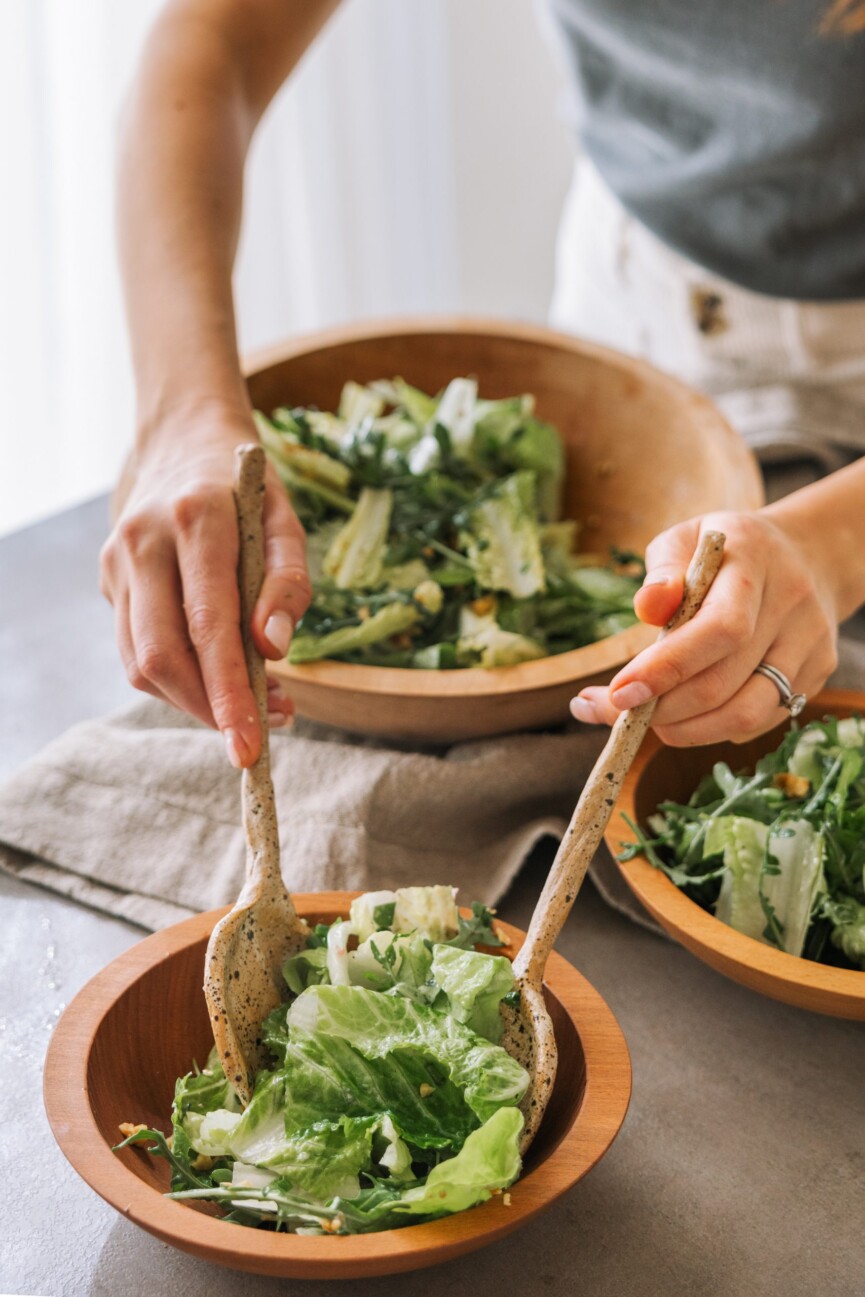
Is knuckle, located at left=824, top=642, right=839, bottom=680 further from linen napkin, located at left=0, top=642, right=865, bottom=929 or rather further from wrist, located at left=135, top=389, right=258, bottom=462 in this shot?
wrist, located at left=135, top=389, right=258, bottom=462

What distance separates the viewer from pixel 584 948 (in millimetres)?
1079

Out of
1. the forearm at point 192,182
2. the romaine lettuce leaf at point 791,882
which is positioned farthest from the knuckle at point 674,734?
the forearm at point 192,182

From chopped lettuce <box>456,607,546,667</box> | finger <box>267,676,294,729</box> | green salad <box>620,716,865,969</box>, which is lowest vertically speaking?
green salad <box>620,716,865,969</box>

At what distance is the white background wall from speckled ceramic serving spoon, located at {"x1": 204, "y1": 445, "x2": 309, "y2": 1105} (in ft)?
6.26

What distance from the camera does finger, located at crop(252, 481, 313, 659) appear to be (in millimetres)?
1005

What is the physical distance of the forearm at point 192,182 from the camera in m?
1.25

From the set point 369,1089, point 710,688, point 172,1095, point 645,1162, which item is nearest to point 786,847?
point 710,688

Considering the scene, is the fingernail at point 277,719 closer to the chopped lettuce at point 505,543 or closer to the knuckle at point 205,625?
the knuckle at point 205,625

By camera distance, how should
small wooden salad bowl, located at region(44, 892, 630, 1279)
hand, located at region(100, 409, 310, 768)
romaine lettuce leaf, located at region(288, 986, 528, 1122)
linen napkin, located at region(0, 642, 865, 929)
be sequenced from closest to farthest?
small wooden salad bowl, located at region(44, 892, 630, 1279)
romaine lettuce leaf, located at region(288, 986, 528, 1122)
hand, located at region(100, 409, 310, 768)
linen napkin, located at region(0, 642, 865, 929)

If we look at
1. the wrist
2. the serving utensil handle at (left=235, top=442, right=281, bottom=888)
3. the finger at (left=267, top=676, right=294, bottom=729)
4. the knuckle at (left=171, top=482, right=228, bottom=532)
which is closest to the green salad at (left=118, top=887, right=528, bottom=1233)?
the serving utensil handle at (left=235, top=442, right=281, bottom=888)

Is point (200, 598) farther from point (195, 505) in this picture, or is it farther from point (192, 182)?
point (192, 182)

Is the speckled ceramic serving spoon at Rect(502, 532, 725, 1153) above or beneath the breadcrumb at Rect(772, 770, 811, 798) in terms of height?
above

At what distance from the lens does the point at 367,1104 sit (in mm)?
767

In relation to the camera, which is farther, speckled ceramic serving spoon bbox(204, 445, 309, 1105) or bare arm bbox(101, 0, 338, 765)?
bare arm bbox(101, 0, 338, 765)
